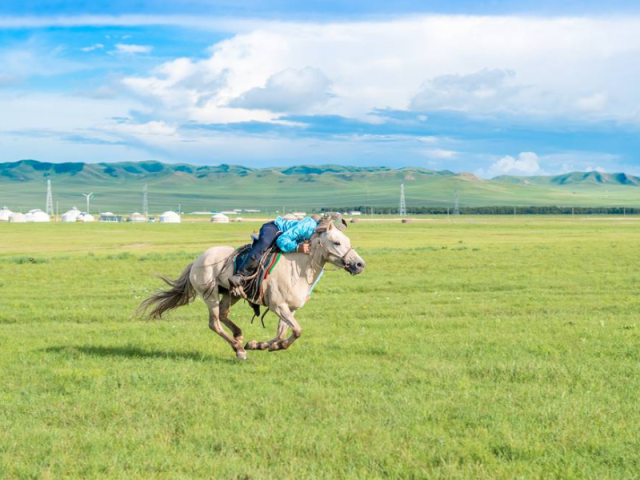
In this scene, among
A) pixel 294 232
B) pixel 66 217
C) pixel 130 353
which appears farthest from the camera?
pixel 66 217

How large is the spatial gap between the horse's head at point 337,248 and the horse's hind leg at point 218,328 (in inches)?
84.6

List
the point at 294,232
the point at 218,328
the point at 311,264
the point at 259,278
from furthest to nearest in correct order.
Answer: the point at 218,328 → the point at 294,232 → the point at 311,264 → the point at 259,278

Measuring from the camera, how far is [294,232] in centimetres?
1220

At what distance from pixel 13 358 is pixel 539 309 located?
12.6m

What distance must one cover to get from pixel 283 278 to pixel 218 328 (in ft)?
5.03

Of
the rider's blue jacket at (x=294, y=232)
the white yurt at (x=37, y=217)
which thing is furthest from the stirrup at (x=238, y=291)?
the white yurt at (x=37, y=217)

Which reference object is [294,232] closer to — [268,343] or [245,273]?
[245,273]

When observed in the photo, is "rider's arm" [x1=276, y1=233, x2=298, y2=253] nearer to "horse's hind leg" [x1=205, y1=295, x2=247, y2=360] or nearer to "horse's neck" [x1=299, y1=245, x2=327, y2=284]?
"horse's neck" [x1=299, y1=245, x2=327, y2=284]

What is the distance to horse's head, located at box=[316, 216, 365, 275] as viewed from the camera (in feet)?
38.0

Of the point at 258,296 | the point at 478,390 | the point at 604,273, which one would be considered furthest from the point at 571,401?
the point at 604,273

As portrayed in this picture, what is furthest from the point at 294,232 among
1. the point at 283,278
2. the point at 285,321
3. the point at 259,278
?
the point at 285,321

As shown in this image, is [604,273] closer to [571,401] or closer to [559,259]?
[559,259]

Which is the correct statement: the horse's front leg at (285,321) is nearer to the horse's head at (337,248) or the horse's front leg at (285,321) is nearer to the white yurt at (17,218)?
the horse's head at (337,248)

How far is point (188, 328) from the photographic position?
15.7 m
